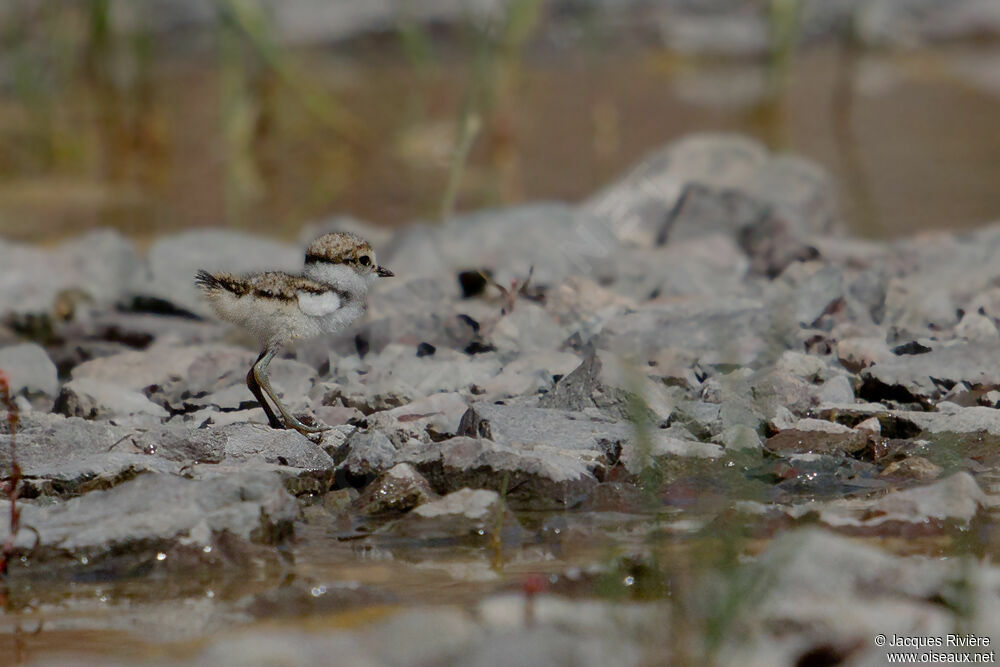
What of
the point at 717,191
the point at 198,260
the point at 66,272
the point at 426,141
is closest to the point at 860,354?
Answer: the point at 717,191

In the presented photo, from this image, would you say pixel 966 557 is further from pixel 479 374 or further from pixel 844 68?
pixel 844 68

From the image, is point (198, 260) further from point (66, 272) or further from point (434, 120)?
point (434, 120)

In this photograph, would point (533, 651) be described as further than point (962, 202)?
No

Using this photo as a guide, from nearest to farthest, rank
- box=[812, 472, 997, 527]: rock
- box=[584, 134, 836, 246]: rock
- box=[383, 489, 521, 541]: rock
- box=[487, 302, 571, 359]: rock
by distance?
box=[812, 472, 997, 527]: rock → box=[383, 489, 521, 541]: rock → box=[487, 302, 571, 359]: rock → box=[584, 134, 836, 246]: rock

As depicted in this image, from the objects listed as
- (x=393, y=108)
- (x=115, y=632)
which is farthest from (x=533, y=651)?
(x=393, y=108)

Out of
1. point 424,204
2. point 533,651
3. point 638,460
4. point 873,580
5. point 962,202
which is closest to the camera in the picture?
point 533,651

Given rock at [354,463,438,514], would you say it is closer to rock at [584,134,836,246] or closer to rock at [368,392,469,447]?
rock at [368,392,469,447]

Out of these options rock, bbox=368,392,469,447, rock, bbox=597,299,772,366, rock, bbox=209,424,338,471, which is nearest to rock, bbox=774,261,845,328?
rock, bbox=597,299,772,366
